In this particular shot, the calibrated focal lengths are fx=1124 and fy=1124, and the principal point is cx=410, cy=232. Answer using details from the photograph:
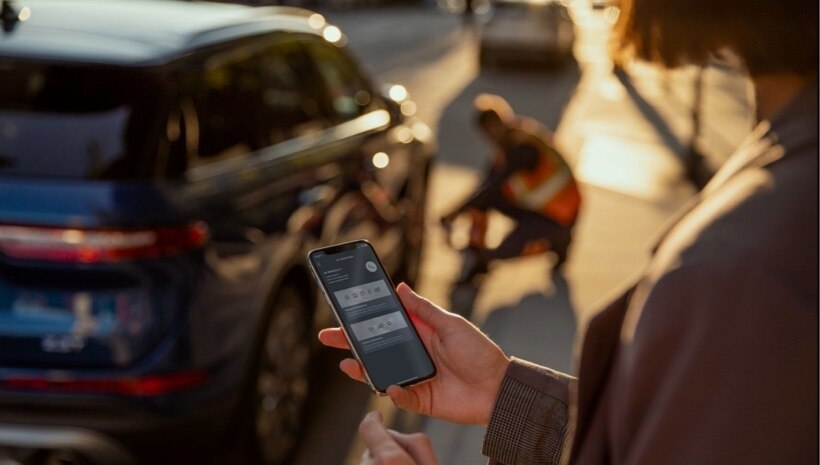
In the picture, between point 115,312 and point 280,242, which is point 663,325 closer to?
point 115,312

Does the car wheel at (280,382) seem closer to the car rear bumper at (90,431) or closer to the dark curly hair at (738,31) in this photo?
the car rear bumper at (90,431)

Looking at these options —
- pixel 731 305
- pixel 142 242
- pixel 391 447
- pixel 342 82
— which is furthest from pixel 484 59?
pixel 731 305

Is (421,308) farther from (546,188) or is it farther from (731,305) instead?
(546,188)

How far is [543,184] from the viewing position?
7.19 metres

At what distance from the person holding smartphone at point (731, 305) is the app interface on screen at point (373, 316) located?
1.74 feet

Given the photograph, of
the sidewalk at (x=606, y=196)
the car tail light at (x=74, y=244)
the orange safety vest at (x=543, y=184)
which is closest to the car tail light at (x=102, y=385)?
the car tail light at (x=74, y=244)

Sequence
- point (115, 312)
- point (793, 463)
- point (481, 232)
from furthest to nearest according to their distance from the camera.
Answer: point (481, 232)
point (115, 312)
point (793, 463)

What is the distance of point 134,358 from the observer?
3334 mm

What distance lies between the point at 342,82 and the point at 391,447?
4076mm

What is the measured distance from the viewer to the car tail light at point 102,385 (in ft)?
10.8

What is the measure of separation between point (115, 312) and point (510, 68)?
2033cm

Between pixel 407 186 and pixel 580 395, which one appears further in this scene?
pixel 407 186

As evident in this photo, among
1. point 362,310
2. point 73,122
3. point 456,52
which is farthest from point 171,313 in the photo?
point 456,52

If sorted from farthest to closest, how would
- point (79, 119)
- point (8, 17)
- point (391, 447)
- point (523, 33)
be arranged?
point (523, 33), point (8, 17), point (79, 119), point (391, 447)
